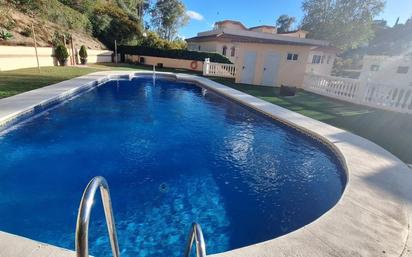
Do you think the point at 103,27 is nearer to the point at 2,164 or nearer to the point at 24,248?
the point at 2,164

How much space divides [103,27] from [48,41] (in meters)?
10.2

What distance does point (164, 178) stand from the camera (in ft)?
17.3

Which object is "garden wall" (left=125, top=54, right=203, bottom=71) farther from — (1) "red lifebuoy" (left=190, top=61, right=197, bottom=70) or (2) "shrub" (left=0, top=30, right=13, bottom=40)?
(2) "shrub" (left=0, top=30, right=13, bottom=40)

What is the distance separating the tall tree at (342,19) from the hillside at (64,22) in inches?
1163

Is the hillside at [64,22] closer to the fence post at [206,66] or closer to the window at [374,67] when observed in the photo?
the fence post at [206,66]

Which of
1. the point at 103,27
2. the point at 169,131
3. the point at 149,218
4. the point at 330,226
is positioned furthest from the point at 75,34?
the point at 330,226

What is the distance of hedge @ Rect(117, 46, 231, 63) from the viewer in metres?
26.1

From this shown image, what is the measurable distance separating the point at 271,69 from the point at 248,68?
5.48 feet

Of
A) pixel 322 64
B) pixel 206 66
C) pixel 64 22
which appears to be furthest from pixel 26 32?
pixel 322 64

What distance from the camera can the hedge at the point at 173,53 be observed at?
26078 mm

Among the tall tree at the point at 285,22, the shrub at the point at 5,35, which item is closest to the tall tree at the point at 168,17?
the tall tree at the point at 285,22

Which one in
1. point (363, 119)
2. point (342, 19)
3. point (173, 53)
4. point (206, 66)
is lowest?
point (363, 119)

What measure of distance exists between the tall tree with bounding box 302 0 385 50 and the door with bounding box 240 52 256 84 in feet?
98.7

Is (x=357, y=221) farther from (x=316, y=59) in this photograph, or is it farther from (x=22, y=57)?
(x=316, y=59)
